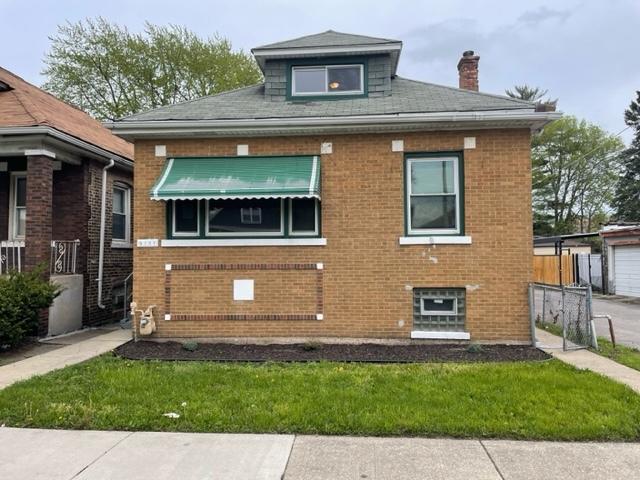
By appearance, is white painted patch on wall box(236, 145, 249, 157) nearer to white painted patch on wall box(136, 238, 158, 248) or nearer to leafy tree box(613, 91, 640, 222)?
white painted patch on wall box(136, 238, 158, 248)

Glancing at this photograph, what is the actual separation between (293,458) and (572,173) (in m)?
50.4

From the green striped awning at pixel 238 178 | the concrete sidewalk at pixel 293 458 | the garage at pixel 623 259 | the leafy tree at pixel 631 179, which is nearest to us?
the concrete sidewalk at pixel 293 458

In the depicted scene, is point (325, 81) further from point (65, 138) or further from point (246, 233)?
point (65, 138)

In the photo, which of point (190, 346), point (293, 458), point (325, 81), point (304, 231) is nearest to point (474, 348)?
point (304, 231)

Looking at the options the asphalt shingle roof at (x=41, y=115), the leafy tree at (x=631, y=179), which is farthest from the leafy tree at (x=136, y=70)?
the leafy tree at (x=631, y=179)

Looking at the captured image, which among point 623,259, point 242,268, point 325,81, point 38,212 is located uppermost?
point 325,81

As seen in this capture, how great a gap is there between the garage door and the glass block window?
15.6 m

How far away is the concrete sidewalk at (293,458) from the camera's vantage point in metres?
3.62

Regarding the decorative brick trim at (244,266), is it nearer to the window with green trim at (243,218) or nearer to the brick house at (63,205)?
the window with green trim at (243,218)

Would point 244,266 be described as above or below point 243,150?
below

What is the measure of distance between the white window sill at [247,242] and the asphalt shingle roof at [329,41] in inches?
156

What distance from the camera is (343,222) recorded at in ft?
27.2

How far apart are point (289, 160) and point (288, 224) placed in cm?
113

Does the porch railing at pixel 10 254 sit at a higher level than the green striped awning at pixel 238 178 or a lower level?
lower
